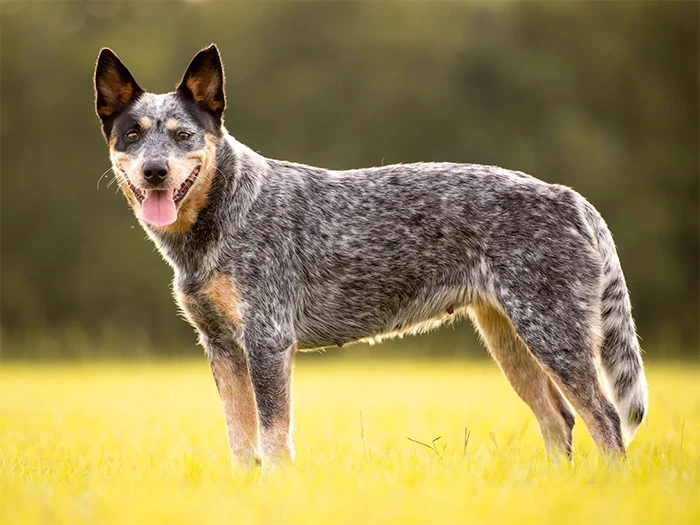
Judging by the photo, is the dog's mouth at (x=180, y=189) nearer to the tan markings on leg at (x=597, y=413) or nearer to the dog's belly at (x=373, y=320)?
the dog's belly at (x=373, y=320)

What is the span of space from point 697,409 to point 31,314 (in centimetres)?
1150

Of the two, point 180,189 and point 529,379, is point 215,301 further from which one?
point 529,379

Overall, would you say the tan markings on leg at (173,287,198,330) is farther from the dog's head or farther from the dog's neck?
the dog's head

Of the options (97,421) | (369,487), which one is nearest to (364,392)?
(97,421)

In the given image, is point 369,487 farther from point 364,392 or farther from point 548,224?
point 364,392

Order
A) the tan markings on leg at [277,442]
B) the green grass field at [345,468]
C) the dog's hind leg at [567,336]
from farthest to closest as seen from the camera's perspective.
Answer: the dog's hind leg at [567,336]
the tan markings on leg at [277,442]
the green grass field at [345,468]

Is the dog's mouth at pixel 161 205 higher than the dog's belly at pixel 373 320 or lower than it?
higher

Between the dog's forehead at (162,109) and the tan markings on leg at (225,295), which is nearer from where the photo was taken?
the tan markings on leg at (225,295)

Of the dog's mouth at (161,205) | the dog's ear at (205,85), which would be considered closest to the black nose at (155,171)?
the dog's mouth at (161,205)

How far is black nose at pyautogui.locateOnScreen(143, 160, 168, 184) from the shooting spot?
425 cm

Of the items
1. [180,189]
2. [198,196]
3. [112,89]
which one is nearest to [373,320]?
[198,196]

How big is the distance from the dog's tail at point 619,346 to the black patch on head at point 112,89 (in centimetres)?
283

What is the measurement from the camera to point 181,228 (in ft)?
14.9

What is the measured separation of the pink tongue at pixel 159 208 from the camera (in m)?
4.34
